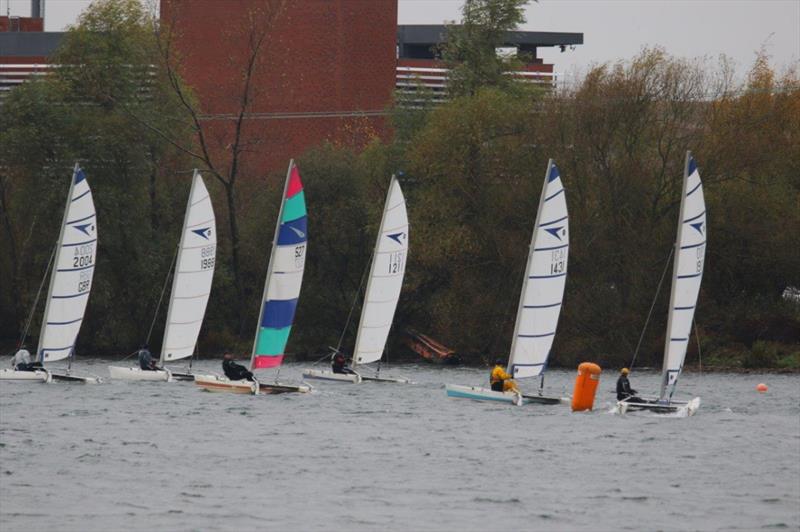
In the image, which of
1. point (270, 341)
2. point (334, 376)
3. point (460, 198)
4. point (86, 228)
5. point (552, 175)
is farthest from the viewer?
point (460, 198)

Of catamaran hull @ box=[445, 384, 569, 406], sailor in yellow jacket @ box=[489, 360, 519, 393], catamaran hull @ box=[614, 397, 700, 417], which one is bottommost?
catamaran hull @ box=[445, 384, 569, 406]

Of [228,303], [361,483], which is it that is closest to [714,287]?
[228,303]

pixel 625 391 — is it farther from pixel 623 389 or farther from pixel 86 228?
pixel 86 228

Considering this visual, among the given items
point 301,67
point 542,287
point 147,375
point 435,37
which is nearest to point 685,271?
point 542,287

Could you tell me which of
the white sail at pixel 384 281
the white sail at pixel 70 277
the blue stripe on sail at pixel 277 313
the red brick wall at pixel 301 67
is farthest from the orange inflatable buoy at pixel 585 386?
the red brick wall at pixel 301 67

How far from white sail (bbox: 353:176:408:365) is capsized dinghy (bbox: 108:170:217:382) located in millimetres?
4536

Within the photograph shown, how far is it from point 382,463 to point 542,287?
10727 mm

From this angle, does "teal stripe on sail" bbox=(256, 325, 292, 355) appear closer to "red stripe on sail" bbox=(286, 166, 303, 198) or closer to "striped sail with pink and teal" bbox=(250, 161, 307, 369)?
"striped sail with pink and teal" bbox=(250, 161, 307, 369)

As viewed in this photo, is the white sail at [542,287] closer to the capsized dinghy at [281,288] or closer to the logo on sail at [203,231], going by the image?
the capsized dinghy at [281,288]

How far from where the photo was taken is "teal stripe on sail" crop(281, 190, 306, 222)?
134 feet

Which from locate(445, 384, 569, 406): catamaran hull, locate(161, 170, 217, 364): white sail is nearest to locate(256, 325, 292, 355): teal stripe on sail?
locate(161, 170, 217, 364): white sail

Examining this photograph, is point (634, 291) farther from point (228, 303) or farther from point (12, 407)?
point (12, 407)

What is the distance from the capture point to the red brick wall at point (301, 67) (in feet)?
236

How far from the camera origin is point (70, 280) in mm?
44719
